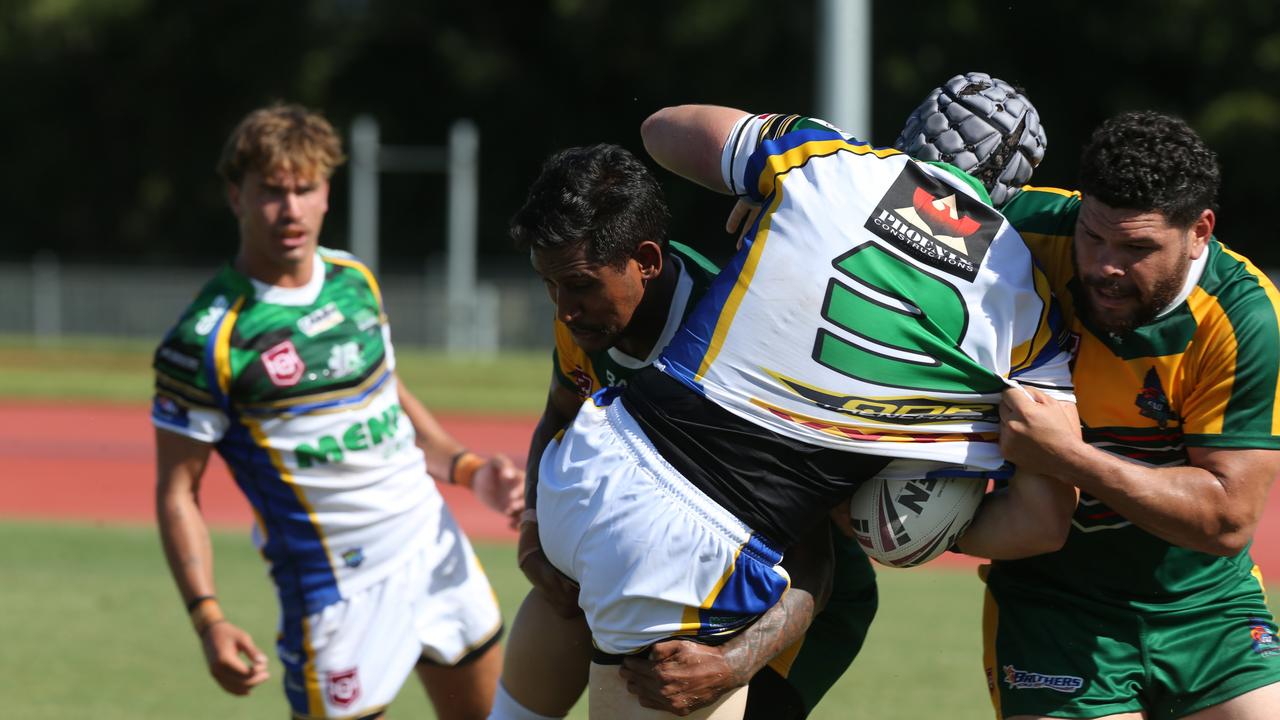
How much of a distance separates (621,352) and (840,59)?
6.18 m

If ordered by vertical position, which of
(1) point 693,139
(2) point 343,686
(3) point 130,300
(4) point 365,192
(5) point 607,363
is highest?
(1) point 693,139

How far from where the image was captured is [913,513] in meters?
3.35

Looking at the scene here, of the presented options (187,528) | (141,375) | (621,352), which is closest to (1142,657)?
(621,352)

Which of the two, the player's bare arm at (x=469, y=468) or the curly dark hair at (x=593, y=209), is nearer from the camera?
the curly dark hair at (x=593, y=209)

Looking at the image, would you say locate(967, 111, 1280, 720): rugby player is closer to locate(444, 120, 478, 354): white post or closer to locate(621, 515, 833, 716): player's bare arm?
locate(621, 515, 833, 716): player's bare arm

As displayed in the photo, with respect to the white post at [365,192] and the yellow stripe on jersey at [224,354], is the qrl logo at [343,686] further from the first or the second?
the white post at [365,192]

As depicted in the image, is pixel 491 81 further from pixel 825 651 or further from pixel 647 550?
pixel 647 550

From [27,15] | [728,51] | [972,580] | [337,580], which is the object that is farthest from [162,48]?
[337,580]

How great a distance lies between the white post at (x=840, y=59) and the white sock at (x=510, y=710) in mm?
5886

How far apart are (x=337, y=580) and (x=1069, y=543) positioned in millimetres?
2316

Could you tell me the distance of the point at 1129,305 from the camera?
3.52 meters

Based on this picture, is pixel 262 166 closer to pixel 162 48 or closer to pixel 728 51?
pixel 728 51

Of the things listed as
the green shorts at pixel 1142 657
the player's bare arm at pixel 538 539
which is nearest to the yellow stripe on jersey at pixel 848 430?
the player's bare arm at pixel 538 539

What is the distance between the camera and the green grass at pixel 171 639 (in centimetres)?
621
